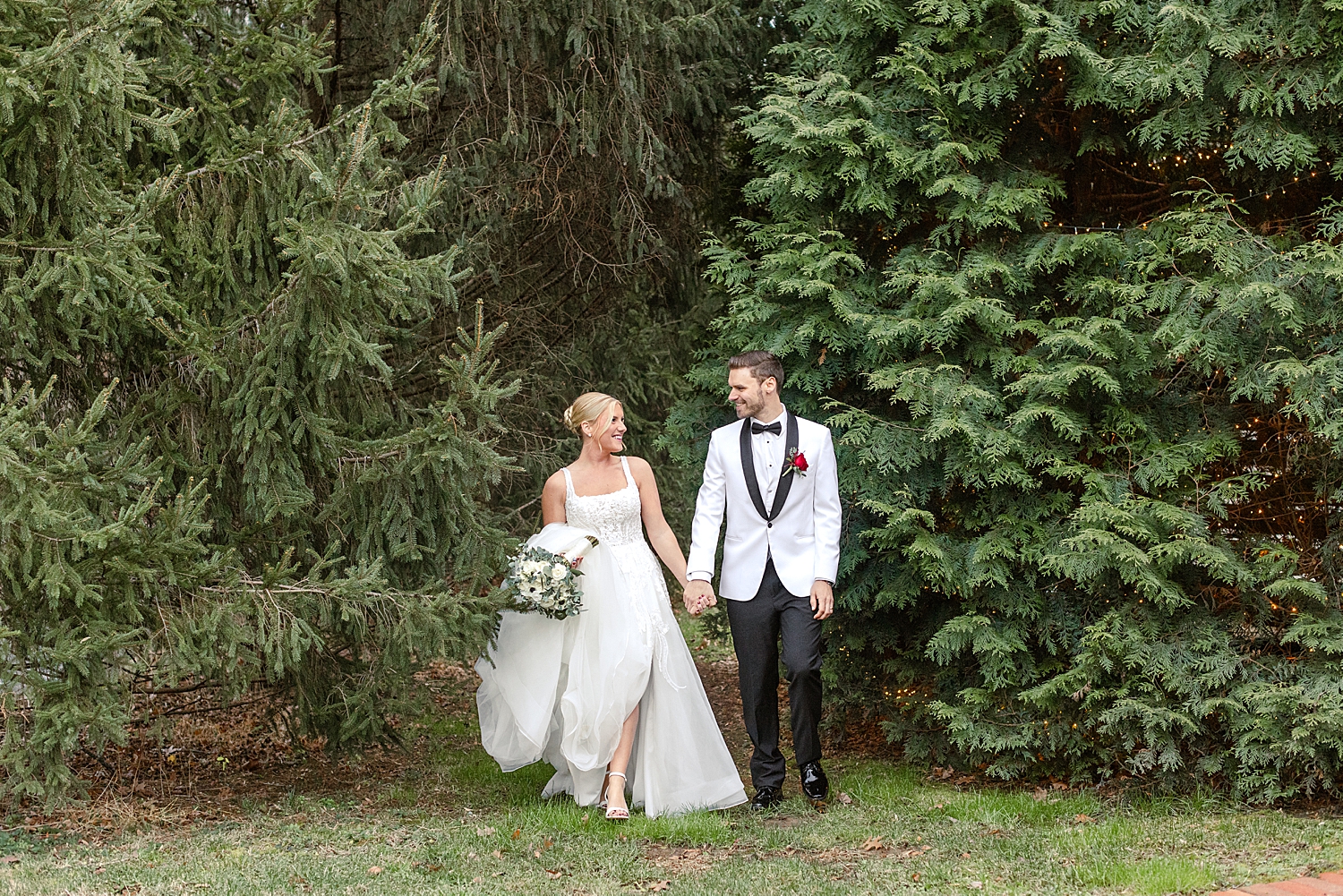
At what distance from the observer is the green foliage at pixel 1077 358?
17.8ft

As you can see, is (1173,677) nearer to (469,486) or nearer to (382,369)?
(469,486)

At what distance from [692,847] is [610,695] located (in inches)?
32.0

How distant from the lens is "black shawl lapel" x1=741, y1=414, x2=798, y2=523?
571 centimetres

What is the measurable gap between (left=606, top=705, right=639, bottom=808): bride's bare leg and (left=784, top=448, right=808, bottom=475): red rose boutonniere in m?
1.38

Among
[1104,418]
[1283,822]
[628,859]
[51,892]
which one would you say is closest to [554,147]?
[1104,418]

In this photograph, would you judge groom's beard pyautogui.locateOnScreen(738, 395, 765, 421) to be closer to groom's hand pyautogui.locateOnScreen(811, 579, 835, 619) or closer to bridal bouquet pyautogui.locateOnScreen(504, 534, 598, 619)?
groom's hand pyautogui.locateOnScreen(811, 579, 835, 619)

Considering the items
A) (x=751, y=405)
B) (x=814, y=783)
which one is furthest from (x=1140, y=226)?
(x=814, y=783)

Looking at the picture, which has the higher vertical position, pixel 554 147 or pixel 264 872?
pixel 554 147

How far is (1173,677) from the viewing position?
5.42 metres

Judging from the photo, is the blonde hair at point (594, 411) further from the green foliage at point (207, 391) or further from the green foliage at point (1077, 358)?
the green foliage at point (1077, 358)

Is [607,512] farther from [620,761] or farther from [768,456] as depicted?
[620,761]

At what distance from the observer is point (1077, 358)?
18.7ft

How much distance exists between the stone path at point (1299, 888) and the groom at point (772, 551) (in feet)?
6.71

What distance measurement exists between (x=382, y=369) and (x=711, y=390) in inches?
86.0
